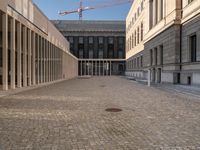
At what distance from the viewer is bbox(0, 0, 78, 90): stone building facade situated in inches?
591

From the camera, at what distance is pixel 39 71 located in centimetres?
2353

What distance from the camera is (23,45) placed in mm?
18562

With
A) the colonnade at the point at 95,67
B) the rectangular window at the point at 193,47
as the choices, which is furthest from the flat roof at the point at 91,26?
the rectangular window at the point at 193,47

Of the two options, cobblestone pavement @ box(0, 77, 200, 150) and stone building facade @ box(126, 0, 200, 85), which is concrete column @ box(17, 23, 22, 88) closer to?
cobblestone pavement @ box(0, 77, 200, 150)

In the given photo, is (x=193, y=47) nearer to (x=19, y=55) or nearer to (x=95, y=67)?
(x=19, y=55)

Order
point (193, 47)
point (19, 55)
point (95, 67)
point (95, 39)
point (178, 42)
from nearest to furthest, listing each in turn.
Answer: point (19, 55)
point (193, 47)
point (178, 42)
point (95, 67)
point (95, 39)

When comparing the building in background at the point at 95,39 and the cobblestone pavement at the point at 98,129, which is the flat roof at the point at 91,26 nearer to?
the building in background at the point at 95,39

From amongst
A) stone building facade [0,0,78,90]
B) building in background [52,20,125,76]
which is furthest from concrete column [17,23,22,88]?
building in background [52,20,125,76]

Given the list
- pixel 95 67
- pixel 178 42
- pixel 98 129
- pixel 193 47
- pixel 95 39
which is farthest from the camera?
pixel 95 39

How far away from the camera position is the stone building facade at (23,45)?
591 inches

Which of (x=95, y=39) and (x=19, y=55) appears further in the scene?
(x=95, y=39)

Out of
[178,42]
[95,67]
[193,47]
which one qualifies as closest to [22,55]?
[178,42]

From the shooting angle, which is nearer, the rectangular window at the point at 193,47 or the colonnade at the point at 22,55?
the colonnade at the point at 22,55

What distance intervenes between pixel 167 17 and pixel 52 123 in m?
21.3
